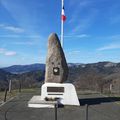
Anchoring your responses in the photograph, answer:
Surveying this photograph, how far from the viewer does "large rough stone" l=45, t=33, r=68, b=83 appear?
68.9 ft

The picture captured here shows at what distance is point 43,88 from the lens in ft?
67.6

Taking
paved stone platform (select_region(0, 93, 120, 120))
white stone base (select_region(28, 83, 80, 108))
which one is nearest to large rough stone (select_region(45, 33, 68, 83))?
white stone base (select_region(28, 83, 80, 108))

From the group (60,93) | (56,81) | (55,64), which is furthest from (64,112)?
(55,64)

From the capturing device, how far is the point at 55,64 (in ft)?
69.4

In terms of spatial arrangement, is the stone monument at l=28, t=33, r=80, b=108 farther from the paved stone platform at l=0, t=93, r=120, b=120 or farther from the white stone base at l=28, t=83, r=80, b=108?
the paved stone platform at l=0, t=93, r=120, b=120

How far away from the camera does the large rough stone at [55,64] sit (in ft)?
68.9

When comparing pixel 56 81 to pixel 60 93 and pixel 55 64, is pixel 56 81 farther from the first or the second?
pixel 55 64

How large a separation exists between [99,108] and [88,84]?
19.4 metres

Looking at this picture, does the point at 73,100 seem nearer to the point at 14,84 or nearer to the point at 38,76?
the point at 14,84

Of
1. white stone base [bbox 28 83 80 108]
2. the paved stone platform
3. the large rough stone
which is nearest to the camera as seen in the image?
the paved stone platform

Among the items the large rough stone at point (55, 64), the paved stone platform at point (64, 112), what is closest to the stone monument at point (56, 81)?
the large rough stone at point (55, 64)

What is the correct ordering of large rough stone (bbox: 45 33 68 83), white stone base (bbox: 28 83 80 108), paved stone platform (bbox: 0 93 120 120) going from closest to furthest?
paved stone platform (bbox: 0 93 120 120) < white stone base (bbox: 28 83 80 108) < large rough stone (bbox: 45 33 68 83)

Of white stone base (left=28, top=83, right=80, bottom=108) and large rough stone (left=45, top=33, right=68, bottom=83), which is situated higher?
large rough stone (left=45, top=33, right=68, bottom=83)

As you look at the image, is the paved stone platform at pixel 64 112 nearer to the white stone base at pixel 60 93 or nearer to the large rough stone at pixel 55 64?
the white stone base at pixel 60 93
